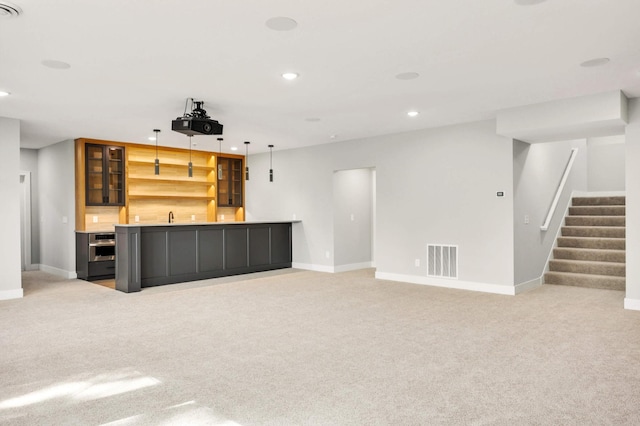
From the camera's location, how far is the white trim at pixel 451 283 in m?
6.39

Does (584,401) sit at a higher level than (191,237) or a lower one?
lower

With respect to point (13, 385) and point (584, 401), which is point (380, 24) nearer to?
point (584, 401)

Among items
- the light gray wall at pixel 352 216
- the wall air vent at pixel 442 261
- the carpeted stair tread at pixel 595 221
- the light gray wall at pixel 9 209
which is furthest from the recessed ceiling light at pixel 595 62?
the light gray wall at pixel 9 209

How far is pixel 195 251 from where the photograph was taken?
25.2 feet

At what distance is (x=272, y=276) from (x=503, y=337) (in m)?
4.77

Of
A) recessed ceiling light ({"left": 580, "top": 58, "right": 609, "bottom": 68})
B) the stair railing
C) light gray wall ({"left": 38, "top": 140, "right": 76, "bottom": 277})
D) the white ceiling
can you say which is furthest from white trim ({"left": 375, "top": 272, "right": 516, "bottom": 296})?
light gray wall ({"left": 38, "top": 140, "right": 76, "bottom": 277})

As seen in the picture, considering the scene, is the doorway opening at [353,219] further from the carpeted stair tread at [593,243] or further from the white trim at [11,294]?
the white trim at [11,294]

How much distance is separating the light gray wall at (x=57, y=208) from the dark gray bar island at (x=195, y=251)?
1965 millimetres

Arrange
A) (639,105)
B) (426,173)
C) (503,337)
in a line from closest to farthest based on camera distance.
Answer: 1. (503,337)
2. (639,105)
3. (426,173)

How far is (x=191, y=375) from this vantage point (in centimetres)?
326

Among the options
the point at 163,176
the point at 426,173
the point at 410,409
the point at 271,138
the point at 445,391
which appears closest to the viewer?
the point at 410,409

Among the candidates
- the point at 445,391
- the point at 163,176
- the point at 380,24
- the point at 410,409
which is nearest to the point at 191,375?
the point at 410,409

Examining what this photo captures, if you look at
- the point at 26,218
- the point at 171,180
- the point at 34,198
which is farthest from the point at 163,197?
the point at 26,218

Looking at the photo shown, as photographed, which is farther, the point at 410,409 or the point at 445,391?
the point at 445,391
